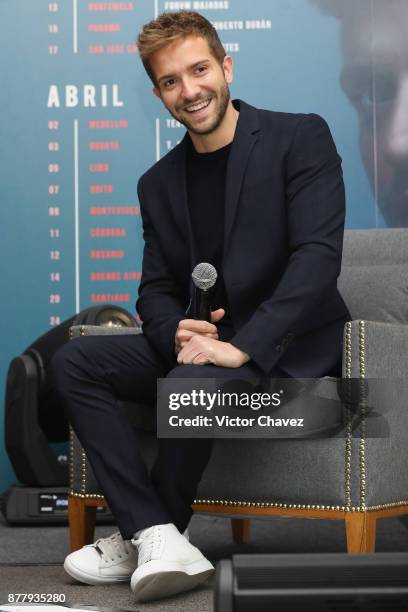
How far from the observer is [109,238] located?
340 centimetres

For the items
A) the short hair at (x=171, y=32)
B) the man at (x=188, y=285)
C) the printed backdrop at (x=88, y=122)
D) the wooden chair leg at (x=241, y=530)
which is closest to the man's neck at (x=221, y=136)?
the man at (x=188, y=285)

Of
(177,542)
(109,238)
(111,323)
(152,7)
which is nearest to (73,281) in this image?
(109,238)

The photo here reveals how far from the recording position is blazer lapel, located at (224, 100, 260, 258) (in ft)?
6.59

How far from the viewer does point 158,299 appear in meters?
2.14

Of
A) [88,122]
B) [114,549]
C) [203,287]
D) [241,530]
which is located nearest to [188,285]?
[203,287]

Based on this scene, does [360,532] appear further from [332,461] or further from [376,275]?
[376,275]

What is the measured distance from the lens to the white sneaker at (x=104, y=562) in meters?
1.88

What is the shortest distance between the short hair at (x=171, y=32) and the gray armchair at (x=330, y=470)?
66 cm

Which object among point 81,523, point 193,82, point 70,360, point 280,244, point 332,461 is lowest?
point 81,523

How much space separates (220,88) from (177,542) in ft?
3.19

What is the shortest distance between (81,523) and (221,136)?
95 centimetres

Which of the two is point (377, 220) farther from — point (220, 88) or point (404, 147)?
point (220, 88)

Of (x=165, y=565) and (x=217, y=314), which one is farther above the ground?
(x=217, y=314)

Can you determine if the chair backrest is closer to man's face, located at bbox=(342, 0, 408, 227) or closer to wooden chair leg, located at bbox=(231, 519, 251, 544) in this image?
wooden chair leg, located at bbox=(231, 519, 251, 544)
